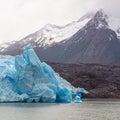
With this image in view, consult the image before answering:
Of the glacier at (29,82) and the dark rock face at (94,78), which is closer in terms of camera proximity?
the glacier at (29,82)

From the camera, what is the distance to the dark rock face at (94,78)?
5006 inches

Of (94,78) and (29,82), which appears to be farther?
(94,78)

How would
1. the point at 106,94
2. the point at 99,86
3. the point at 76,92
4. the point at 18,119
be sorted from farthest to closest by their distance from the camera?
the point at 99,86 < the point at 106,94 < the point at 76,92 < the point at 18,119

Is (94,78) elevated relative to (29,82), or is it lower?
elevated

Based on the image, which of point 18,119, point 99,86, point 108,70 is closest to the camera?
point 18,119

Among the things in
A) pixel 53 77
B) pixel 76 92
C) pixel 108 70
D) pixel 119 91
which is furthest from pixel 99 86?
pixel 53 77

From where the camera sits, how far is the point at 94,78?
141875 mm

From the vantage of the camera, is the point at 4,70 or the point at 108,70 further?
the point at 108,70

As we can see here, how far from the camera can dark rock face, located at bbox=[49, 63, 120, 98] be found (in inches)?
5006

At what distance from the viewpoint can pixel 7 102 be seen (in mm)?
64562

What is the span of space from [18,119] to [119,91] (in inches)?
3532

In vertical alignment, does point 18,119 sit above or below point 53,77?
below

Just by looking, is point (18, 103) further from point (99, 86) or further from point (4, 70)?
point (99, 86)

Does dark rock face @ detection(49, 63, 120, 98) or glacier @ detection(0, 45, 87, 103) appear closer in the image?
glacier @ detection(0, 45, 87, 103)
